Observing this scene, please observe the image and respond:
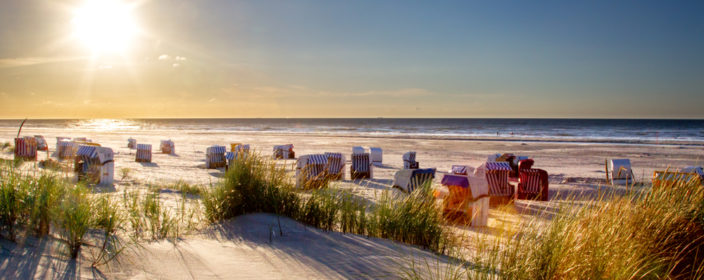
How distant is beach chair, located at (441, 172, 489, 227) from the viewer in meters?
6.71

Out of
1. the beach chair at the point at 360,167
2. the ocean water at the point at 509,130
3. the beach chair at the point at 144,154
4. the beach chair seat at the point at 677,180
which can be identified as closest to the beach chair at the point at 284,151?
the beach chair at the point at 144,154

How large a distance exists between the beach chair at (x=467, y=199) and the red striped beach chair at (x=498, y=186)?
7.59ft

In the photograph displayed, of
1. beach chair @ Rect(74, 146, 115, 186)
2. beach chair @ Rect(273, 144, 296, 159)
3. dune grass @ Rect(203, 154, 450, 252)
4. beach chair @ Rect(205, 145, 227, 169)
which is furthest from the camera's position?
beach chair @ Rect(273, 144, 296, 159)

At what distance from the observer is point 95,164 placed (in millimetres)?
10047

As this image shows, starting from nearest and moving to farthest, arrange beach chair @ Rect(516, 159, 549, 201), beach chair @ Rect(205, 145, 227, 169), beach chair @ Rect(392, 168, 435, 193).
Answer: beach chair @ Rect(392, 168, 435, 193) < beach chair @ Rect(516, 159, 549, 201) < beach chair @ Rect(205, 145, 227, 169)

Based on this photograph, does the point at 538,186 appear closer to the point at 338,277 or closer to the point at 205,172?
the point at 338,277

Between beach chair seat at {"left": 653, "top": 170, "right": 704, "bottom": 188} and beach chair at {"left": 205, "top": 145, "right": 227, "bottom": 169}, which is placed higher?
beach chair seat at {"left": 653, "top": 170, "right": 704, "bottom": 188}

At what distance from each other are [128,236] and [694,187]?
5962 mm

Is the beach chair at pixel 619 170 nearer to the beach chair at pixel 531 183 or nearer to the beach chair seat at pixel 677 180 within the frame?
the beach chair at pixel 531 183

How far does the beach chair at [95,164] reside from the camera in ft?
32.7

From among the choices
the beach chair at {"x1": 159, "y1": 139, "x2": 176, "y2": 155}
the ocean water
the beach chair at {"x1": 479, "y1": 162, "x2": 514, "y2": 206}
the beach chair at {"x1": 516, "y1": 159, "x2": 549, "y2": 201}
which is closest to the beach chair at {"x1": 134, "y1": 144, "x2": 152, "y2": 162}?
the beach chair at {"x1": 159, "y1": 139, "x2": 176, "y2": 155}

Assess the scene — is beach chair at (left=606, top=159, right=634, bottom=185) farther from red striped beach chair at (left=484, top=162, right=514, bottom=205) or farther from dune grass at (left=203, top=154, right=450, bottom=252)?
dune grass at (left=203, top=154, right=450, bottom=252)

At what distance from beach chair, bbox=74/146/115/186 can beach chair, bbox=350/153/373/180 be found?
21.9ft

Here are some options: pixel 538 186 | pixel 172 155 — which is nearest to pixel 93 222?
pixel 538 186
